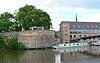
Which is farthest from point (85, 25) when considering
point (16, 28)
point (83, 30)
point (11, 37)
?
point (11, 37)

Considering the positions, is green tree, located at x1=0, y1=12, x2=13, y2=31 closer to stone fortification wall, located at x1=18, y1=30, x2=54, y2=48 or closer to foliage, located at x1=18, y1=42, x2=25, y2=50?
stone fortification wall, located at x1=18, y1=30, x2=54, y2=48

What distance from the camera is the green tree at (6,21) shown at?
72.0 metres

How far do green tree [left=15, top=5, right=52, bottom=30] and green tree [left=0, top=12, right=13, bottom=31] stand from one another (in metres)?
2.47

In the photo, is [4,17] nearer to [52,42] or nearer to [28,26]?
[28,26]

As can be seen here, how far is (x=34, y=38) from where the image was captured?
217ft

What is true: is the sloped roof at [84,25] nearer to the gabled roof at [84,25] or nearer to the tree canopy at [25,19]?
the gabled roof at [84,25]

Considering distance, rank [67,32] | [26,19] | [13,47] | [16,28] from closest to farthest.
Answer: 1. [13,47]
2. [26,19]
3. [16,28]
4. [67,32]


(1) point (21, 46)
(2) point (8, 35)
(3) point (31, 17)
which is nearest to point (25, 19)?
(3) point (31, 17)

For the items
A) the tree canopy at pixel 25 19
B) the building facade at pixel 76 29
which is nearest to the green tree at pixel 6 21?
the tree canopy at pixel 25 19

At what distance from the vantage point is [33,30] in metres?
66.4

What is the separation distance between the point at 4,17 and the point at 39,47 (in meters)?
14.1

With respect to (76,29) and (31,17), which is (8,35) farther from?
(76,29)

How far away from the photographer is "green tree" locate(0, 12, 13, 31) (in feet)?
236

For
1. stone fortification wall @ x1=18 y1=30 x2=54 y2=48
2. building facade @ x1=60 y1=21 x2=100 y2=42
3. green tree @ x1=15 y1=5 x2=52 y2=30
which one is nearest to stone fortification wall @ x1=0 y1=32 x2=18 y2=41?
stone fortification wall @ x1=18 y1=30 x2=54 y2=48
